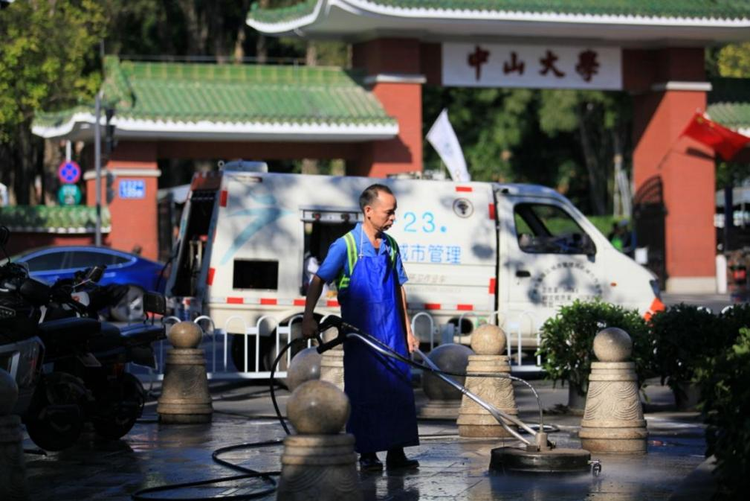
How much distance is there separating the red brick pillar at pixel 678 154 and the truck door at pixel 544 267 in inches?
564

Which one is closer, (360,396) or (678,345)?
(360,396)

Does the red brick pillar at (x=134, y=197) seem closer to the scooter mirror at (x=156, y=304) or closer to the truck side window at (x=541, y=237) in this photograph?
the truck side window at (x=541, y=237)

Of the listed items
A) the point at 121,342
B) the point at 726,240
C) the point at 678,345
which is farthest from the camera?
the point at 726,240

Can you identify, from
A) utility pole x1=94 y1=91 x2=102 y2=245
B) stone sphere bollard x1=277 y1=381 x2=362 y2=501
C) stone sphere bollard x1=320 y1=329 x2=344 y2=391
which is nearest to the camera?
stone sphere bollard x1=277 y1=381 x2=362 y2=501

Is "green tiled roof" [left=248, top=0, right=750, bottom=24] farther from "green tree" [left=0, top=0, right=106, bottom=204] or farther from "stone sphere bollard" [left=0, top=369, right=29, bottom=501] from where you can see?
"stone sphere bollard" [left=0, top=369, right=29, bottom=501]

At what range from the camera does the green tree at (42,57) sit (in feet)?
101

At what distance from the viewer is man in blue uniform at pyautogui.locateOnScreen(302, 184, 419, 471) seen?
28.2 ft

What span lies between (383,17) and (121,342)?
16628 millimetres

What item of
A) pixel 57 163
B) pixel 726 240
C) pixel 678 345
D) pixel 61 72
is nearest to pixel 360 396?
pixel 678 345

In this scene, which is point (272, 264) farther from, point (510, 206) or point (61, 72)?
point (61, 72)

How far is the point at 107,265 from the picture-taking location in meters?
24.9

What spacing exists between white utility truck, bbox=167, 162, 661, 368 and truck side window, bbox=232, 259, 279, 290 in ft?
0.04

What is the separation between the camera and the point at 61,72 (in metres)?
34.5

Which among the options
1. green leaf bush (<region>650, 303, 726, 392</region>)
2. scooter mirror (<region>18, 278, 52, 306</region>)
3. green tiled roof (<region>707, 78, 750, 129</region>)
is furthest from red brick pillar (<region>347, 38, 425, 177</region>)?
scooter mirror (<region>18, 278, 52, 306</region>)
